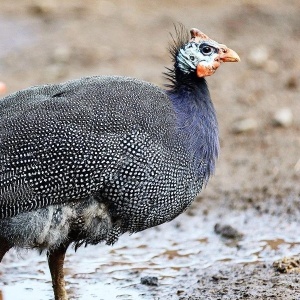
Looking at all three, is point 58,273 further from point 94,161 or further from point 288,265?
point 288,265

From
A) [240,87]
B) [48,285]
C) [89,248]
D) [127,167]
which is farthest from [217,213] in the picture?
[240,87]

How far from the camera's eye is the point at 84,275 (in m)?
6.17

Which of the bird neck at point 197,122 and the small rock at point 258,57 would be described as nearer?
the bird neck at point 197,122

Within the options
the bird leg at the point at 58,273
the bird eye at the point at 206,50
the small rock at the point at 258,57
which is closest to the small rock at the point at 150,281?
the bird leg at the point at 58,273

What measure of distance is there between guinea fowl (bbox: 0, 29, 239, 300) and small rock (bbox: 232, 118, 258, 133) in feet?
9.12

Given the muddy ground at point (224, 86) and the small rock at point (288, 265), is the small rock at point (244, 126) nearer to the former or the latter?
the muddy ground at point (224, 86)

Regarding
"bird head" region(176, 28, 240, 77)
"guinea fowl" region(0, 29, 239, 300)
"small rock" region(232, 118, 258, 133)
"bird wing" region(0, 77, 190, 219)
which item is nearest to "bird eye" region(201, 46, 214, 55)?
"bird head" region(176, 28, 240, 77)

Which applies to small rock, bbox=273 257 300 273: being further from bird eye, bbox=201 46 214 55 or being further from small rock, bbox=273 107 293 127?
small rock, bbox=273 107 293 127

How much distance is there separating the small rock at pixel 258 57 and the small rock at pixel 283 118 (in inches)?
54.6

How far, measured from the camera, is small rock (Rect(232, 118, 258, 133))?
8.32 meters

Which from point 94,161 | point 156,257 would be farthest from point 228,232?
point 94,161

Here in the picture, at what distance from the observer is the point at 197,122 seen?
5.54 metres

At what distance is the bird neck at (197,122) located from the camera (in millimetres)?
5469

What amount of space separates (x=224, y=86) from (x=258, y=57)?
76 cm
